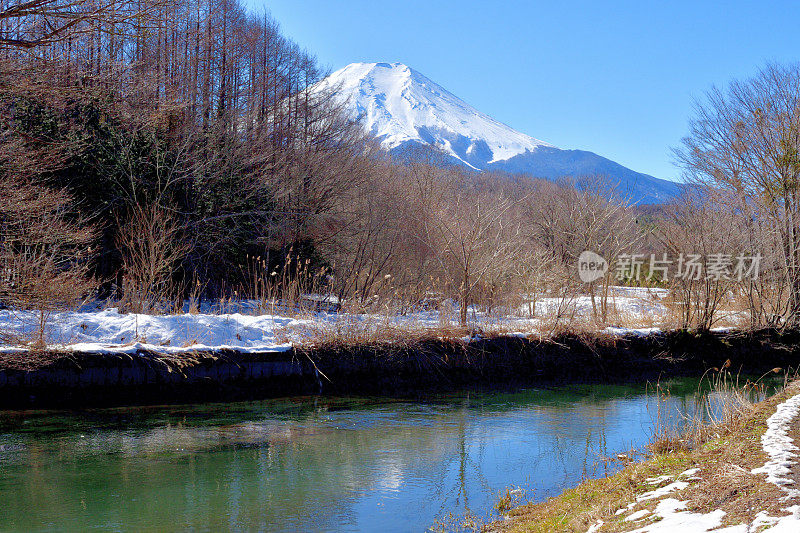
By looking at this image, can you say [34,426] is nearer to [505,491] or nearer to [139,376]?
[139,376]

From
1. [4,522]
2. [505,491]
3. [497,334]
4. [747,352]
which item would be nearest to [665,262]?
[747,352]

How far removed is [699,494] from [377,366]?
9.31 m

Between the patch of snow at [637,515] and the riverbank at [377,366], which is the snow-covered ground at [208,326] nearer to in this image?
the riverbank at [377,366]

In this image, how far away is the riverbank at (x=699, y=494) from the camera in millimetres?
4477

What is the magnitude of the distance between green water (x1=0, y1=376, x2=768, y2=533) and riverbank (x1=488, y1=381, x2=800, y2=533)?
978 mm

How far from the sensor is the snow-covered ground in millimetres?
12078

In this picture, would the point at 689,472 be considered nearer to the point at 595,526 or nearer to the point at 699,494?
the point at 699,494

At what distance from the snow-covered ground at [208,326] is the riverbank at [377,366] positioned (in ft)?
0.94

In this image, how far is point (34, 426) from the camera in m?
10.3

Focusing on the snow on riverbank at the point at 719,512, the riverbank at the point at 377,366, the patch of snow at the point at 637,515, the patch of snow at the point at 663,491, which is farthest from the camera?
the riverbank at the point at 377,366

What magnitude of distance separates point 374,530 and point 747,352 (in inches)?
598

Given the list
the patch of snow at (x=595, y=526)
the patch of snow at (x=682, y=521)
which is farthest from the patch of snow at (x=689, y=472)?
the patch of snow at (x=595, y=526)

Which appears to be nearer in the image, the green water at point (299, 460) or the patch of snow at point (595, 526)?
the patch of snow at point (595, 526)

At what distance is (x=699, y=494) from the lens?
5145 millimetres
